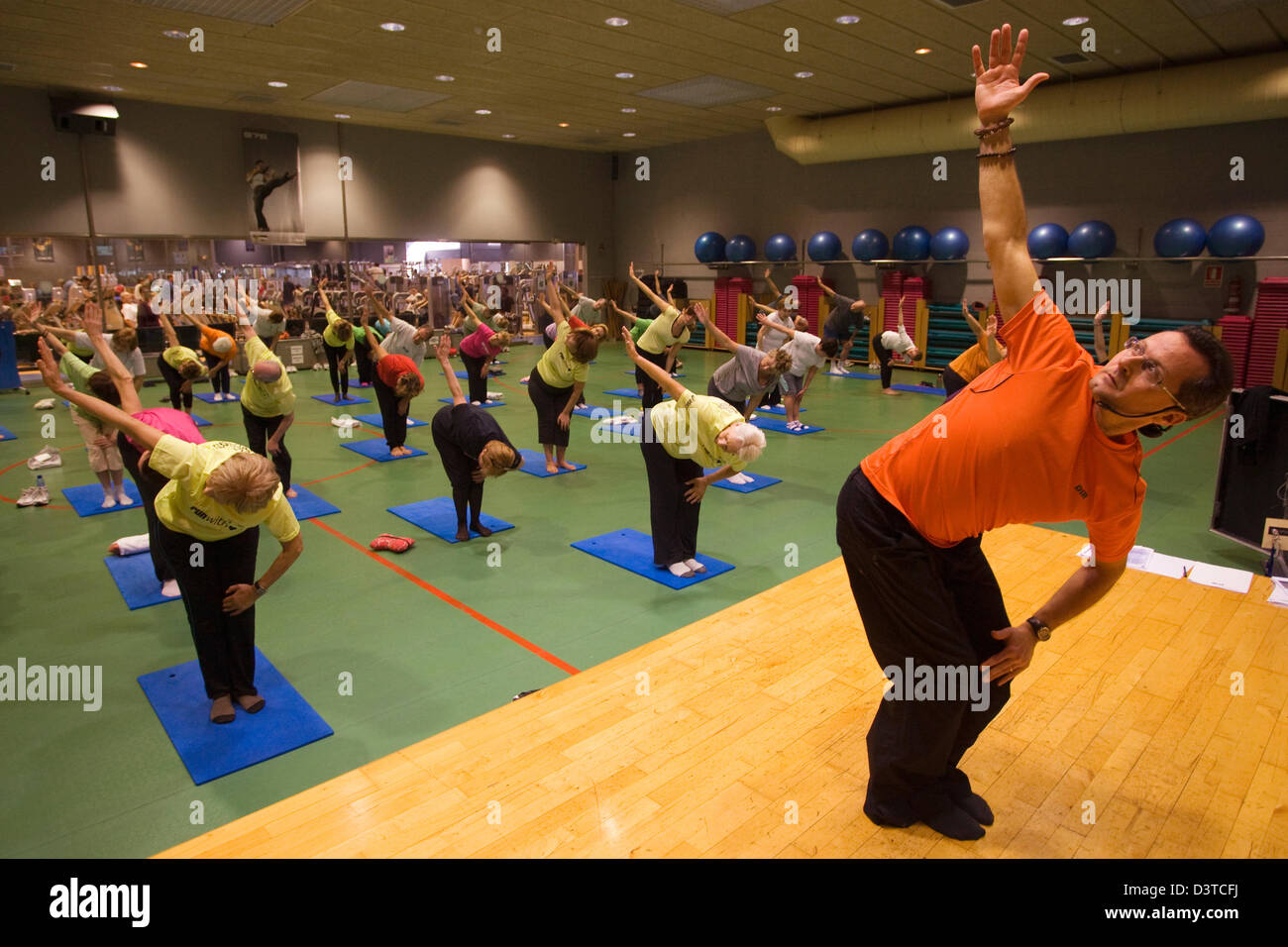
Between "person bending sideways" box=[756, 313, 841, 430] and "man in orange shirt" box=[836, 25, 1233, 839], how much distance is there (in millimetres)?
6001

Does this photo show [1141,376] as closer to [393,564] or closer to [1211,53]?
[393,564]

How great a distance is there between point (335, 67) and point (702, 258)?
8.12 m

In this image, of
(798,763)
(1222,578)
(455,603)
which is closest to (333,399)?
(455,603)

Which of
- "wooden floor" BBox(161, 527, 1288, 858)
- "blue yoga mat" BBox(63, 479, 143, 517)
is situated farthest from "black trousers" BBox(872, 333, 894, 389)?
"blue yoga mat" BBox(63, 479, 143, 517)

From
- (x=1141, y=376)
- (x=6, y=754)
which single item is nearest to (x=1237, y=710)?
(x=1141, y=376)

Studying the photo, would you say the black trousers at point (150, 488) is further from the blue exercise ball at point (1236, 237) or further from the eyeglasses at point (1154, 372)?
the blue exercise ball at point (1236, 237)

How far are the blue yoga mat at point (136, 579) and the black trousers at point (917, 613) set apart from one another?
4.17m

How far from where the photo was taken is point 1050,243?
39.5 ft

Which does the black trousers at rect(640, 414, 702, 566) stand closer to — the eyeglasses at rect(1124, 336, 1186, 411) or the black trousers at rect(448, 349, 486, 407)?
the eyeglasses at rect(1124, 336, 1186, 411)

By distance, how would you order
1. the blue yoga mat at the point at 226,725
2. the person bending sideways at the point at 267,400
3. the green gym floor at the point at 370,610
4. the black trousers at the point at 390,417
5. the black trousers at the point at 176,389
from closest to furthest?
the green gym floor at the point at 370,610 < the blue yoga mat at the point at 226,725 < the person bending sideways at the point at 267,400 < the black trousers at the point at 390,417 < the black trousers at the point at 176,389

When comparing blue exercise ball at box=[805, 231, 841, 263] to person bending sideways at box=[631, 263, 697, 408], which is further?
blue exercise ball at box=[805, 231, 841, 263]

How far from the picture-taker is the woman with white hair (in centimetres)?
416

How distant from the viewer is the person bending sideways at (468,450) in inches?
190

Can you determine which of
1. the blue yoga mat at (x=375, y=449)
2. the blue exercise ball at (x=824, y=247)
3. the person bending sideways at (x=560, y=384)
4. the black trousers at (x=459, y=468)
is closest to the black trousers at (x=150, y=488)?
the black trousers at (x=459, y=468)
